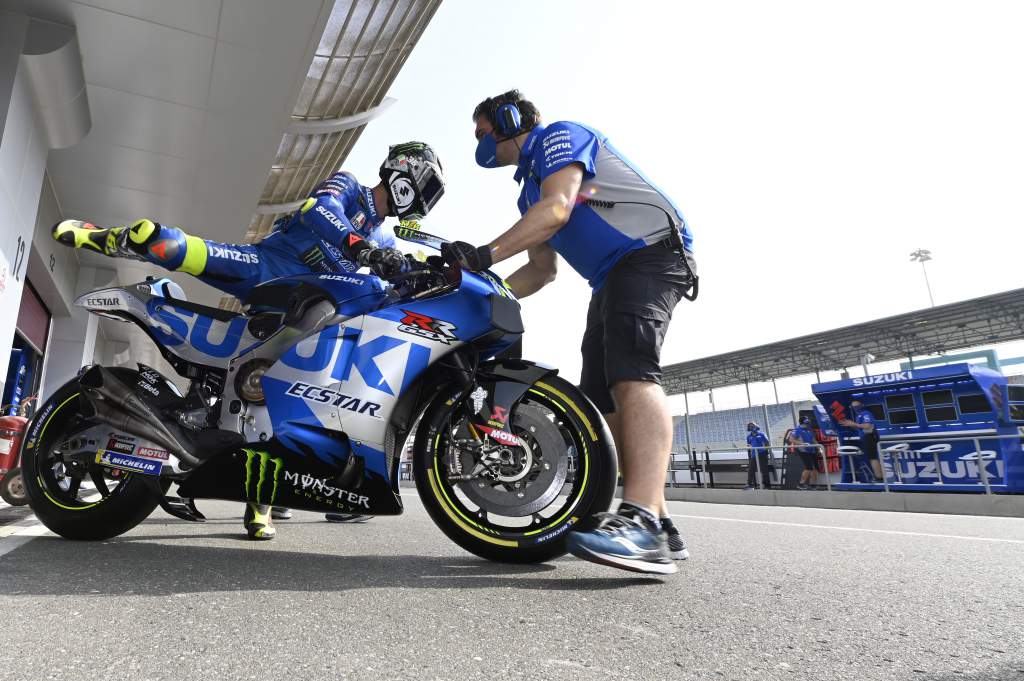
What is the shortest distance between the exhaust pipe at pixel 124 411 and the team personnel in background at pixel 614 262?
1206 millimetres

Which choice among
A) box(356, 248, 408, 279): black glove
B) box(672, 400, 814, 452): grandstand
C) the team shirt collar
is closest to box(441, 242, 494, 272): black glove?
box(356, 248, 408, 279): black glove

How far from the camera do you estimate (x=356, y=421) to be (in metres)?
2.19

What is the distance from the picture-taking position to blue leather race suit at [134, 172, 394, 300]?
9.86ft

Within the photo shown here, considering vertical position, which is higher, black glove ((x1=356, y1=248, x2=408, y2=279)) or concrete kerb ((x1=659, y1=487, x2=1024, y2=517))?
black glove ((x1=356, y1=248, x2=408, y2=279))

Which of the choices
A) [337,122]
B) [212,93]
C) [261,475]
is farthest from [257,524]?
[337,122]

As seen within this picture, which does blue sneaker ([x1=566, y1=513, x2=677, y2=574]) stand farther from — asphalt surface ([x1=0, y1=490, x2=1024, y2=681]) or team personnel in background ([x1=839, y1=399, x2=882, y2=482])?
team personnel in background ([x1=839, y1=399, x2=882, y2=482])

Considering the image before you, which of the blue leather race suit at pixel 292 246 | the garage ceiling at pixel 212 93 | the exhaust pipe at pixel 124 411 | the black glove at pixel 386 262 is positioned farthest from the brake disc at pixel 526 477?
the garage ceiling at pixel 212 93

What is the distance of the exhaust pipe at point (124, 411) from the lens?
2.32 meters

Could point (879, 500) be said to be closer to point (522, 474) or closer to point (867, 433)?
point (867, 433)

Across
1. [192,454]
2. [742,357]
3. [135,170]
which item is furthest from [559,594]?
[742,357]

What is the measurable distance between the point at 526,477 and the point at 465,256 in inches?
32.4

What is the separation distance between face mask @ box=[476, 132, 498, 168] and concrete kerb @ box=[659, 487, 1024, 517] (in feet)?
29.5

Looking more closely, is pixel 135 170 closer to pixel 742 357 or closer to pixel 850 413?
pixel 850 413

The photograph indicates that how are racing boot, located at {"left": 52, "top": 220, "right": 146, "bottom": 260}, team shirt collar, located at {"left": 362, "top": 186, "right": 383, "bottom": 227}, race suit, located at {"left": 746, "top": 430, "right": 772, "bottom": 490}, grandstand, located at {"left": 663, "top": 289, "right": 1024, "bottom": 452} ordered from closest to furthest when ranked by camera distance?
racing boot, located at {"left": 52, "top": 220, "right": 146, "bottom": 260} < team shirt collar, located at {"left": 362, "top": 186, "right": 383, "bottom": 227} < race suit, located at {"left": 746, "top": 430, "right": 772, "bottom": 490} < grandstand, located at {"left": 663, "top": 289, "right": 1024, "bottom": 452}
